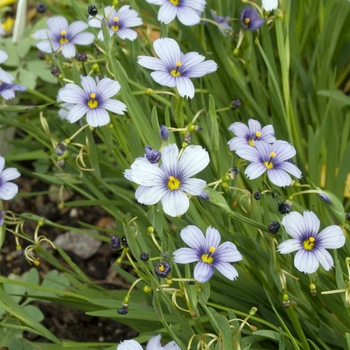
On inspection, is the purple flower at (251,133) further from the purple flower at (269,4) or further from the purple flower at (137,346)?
the purple flower at (137,346)

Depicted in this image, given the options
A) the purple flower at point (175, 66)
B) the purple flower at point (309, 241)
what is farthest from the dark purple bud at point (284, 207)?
the purple flower at point (175, 66)

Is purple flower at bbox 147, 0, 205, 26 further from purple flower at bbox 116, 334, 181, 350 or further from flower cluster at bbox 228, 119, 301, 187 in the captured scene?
purple flower at bbox 116, 334, 181, 350

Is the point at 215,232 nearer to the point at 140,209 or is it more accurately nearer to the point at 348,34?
the point at 140,209

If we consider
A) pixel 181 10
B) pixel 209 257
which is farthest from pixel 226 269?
pixel 181 10

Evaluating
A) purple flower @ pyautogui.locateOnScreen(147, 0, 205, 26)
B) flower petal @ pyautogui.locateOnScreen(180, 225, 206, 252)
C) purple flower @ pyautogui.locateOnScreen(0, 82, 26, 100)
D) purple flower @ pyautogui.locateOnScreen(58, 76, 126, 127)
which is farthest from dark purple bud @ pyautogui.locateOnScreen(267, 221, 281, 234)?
purple flower @ pyautogui.locateOnScreen(0, 82, 26, 100)

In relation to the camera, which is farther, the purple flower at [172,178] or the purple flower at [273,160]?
the purple flower at [273,160]

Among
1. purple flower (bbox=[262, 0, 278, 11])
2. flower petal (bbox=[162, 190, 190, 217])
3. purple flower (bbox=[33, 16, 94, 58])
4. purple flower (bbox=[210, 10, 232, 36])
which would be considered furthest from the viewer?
purple flower (bbox=[210, 10, 232, 36])

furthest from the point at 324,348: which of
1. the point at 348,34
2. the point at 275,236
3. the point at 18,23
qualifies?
the point at 18,23
